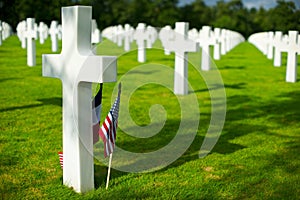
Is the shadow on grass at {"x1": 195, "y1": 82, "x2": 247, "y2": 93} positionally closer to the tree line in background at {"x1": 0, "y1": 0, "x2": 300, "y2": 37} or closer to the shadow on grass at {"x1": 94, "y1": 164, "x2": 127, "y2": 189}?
the shadow on grass at {"x1": 94, "y1": 164, "x2": 127, "y2": 189}

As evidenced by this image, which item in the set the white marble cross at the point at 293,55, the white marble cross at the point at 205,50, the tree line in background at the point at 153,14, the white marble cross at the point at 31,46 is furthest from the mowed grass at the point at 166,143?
the tree line in background at the point at 153,14

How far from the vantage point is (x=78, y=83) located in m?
3.65

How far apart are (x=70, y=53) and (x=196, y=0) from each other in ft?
327

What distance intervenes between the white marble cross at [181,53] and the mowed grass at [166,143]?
292 millimetres

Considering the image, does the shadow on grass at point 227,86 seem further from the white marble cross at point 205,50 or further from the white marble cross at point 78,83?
the white marble cross at point 78,83

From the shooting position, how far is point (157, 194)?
12.9ft

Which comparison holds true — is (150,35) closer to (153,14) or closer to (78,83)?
(78,83)

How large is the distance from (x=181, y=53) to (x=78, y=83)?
20.2 feet

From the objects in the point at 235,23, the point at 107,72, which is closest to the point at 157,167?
the point at 107,72

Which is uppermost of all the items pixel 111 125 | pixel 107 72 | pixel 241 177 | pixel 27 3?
pixel 27 3

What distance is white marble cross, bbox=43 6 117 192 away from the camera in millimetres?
3564

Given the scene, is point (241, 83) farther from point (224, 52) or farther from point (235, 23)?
point (235, 23)

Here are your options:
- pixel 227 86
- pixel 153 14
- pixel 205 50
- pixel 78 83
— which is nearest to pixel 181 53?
pixel 227 86

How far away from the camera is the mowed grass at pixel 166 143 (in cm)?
405
